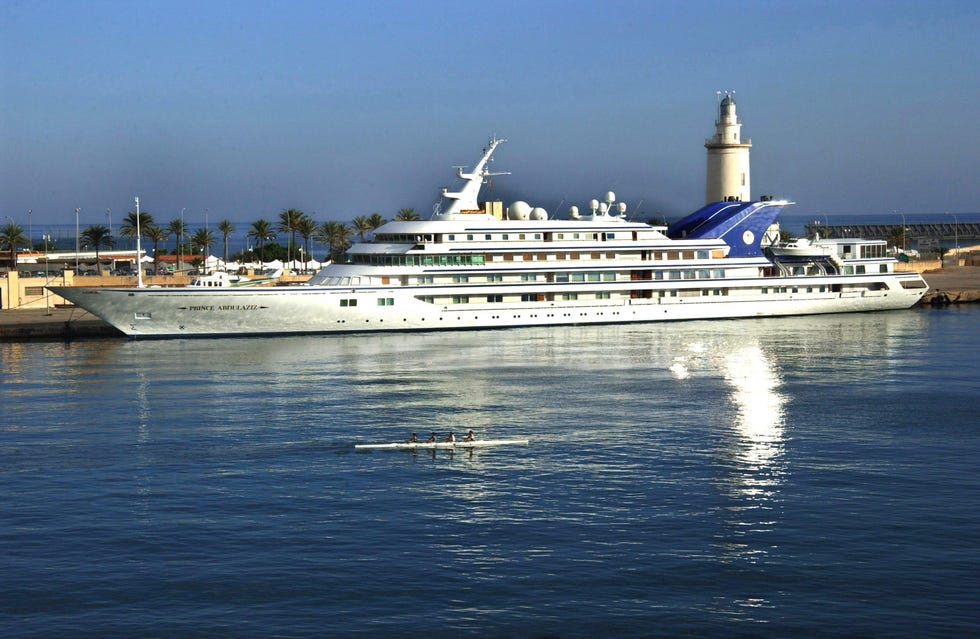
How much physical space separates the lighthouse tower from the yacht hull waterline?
16.4 meters

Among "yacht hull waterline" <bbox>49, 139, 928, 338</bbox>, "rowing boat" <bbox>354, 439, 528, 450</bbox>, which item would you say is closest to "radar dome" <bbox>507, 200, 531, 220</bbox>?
"yacht hull waterline" <bbox>49, 139, 928, 338</bbox>

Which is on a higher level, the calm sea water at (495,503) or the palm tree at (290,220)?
the palm tree at (290,220)

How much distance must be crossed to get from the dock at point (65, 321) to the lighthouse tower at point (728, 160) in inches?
700

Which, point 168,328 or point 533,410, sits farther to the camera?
point 168,328

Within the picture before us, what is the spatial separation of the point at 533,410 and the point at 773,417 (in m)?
8.74

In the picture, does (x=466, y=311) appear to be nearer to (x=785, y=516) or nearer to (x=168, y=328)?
(x=168, y=328)

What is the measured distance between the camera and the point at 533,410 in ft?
145

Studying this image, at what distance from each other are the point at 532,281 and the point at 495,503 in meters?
44.2

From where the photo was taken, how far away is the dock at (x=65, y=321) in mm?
72000

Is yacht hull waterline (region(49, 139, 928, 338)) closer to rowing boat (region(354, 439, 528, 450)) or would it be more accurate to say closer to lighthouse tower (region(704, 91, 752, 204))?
lighthouse tower (region(704, 91, 752, 204))

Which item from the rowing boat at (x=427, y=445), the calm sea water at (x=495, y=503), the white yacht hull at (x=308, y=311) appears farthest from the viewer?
the white yacht hull at (x=308, y=311)

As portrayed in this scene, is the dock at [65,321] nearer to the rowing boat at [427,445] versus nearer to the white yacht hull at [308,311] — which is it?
the white yacht hull at [308,311]

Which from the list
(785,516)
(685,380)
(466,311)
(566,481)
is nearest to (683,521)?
(785,516)

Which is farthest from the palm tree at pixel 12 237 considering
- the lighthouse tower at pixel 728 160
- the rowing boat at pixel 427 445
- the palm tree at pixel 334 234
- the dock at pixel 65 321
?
the rowing boat at pixel 427 445
